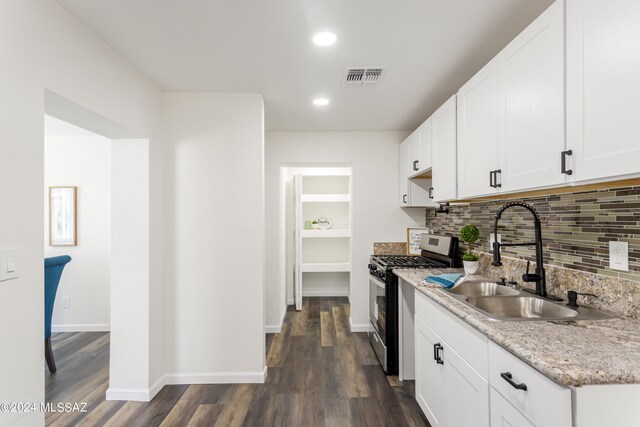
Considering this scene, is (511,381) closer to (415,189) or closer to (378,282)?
(378,282)

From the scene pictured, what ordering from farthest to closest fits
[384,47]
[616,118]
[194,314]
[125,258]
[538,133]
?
[194,314], [125,258], [384,47], [538,133], [616,118]

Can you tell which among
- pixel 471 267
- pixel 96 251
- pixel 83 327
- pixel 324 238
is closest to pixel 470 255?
pixel 471 267

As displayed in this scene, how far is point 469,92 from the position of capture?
2.13 m

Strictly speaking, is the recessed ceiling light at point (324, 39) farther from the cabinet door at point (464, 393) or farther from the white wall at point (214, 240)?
the cabinet door at point (464, 393)

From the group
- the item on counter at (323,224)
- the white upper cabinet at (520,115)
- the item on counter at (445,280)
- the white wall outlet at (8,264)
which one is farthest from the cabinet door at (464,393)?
the item on counter at (323,224)

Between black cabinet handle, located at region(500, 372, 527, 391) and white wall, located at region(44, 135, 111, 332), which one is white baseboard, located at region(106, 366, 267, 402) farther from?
black cabinet handle, located at region(500, 372, 527, 391)

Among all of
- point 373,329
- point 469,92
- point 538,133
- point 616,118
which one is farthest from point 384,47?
point 373,329

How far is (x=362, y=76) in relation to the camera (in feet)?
8.10

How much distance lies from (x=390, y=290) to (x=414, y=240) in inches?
50.3

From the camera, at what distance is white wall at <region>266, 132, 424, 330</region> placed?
3.98m

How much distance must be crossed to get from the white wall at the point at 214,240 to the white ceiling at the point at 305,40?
0.28m

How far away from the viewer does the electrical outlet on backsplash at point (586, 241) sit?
1402 millimetres

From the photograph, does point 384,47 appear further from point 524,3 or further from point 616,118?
point 616,118

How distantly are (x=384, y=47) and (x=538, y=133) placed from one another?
1079 millimetres
